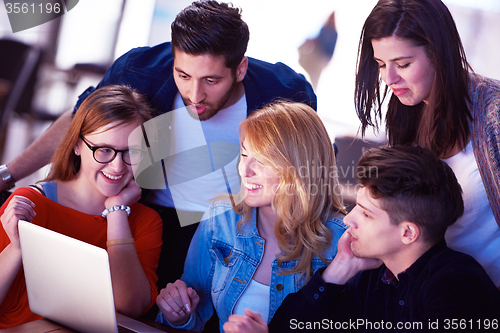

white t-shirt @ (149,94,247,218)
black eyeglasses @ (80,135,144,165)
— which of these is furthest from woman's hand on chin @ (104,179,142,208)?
white t-shirt @ (149,94,247,218)

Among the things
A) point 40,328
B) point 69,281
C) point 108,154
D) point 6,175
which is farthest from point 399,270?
point 6,175

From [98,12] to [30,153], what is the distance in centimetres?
89

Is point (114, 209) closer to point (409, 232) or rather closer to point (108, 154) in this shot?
point (108, 154)

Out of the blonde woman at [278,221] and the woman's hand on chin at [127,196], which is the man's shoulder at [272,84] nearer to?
the blonde woman at [278,221]

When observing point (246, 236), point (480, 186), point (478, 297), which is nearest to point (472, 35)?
point (480, 186)

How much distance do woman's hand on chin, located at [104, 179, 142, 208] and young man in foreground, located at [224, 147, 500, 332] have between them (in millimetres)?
823

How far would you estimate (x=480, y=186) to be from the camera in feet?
4.43

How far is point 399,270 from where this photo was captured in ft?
4.37

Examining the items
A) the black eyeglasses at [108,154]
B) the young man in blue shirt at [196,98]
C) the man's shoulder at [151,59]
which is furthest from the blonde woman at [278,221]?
the man's shoulder at [151,59]

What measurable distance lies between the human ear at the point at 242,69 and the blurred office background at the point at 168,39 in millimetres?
86

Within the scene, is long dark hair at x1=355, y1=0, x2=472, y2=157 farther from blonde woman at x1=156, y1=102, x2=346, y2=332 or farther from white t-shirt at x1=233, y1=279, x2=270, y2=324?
white t-shirt at x1=233, y1=279, x2=270, y2=324

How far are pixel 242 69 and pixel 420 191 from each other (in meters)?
0.96

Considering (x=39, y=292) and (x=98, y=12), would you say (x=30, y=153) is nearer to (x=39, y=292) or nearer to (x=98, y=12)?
(x=98, y=12)

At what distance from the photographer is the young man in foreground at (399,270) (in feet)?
3.84
